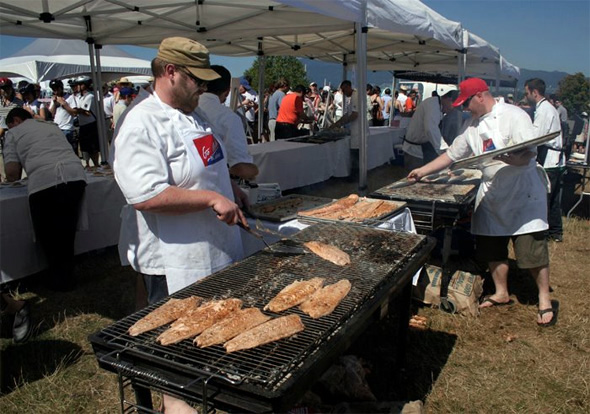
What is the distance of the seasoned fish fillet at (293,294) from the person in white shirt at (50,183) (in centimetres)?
347

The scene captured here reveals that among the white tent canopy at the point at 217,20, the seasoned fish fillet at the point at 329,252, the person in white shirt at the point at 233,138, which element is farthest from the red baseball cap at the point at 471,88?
the seasoned fish fillet at the point at 329,252

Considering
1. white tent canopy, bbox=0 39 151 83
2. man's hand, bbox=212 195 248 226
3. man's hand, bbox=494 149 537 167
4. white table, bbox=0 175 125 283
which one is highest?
white tent canopy, bbox=0 39 151 83

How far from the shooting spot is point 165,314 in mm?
1957

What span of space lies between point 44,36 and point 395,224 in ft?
22.8

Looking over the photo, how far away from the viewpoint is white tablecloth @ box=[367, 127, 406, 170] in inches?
448

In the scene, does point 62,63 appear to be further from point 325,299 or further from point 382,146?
point 325,299

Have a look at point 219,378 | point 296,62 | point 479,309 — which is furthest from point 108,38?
point 296,62

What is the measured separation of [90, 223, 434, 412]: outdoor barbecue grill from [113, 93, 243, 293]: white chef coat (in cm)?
18

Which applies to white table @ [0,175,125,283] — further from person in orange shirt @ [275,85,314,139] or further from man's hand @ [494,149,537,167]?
person in orange shirt @ [275,85,314,139]

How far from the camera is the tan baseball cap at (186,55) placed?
2.21 meters

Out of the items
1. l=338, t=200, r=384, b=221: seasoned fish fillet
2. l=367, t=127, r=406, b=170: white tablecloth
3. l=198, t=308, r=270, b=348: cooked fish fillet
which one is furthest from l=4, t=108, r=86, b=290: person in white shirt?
l=367, t=127, r=406, b=170: white tablecloth

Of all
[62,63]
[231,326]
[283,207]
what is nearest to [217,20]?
[283,207]

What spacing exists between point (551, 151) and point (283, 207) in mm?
5101

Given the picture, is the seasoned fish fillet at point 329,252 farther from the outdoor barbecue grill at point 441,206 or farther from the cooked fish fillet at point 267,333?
the outdoor barbecue grill at point 441,206
